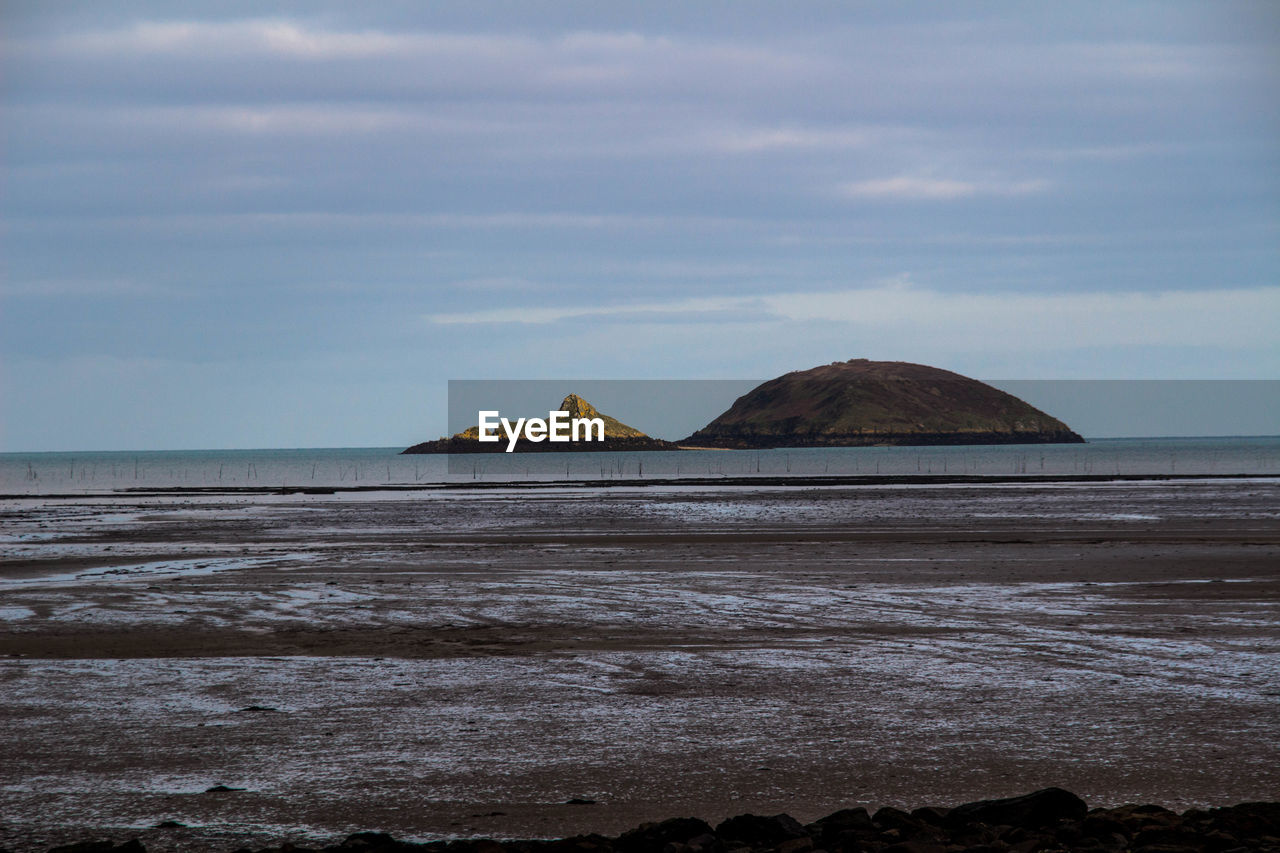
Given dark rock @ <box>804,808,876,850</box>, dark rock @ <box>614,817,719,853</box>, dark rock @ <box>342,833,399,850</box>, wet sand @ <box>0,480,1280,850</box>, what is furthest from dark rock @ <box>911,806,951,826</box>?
dark rock @ <box>342,833,399,850</box>

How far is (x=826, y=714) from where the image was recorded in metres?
9.79

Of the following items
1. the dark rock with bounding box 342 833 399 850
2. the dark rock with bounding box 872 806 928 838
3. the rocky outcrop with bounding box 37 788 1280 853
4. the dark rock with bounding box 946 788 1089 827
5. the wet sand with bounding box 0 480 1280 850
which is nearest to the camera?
the rocky outcrop with bounding box 37 788 1280 853

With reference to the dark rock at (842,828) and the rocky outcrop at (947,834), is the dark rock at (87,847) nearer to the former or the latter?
the rocky outcrop at (947,834)

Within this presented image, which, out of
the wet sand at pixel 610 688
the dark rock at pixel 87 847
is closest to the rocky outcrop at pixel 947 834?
the dark rock at pixel 87 847

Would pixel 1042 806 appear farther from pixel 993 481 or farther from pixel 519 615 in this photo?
pixel 993 481

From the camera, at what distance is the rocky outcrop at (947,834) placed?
6141 millimetres

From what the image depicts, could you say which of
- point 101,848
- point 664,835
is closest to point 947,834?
point 664,835

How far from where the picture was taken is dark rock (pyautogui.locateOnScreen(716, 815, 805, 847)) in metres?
6.35

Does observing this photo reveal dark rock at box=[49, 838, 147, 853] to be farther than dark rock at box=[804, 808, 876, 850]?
No

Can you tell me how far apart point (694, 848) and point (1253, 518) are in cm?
3896

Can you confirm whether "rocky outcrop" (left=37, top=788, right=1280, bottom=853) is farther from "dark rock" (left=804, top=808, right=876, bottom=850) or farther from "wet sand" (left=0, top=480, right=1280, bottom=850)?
"wet sand" (left=0, top=480, right=1280, bottom=850)

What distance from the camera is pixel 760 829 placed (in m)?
6.42

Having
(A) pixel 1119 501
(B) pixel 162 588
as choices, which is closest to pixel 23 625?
(B) pixel 162 588

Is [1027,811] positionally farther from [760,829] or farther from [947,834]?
[760,829]
